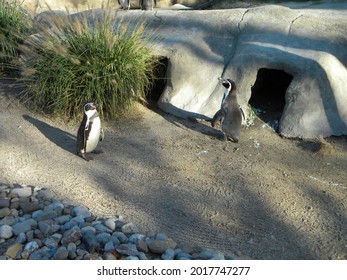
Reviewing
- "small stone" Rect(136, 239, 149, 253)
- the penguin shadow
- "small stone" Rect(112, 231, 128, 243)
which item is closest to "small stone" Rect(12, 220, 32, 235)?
"small stone" Rect(112, 231, 128, 243)

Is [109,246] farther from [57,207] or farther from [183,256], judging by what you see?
[57,207]

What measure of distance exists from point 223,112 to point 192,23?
189 centimetres

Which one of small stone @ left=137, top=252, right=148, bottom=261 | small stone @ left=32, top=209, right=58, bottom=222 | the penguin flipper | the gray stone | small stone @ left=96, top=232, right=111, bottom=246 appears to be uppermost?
the penguin flipper

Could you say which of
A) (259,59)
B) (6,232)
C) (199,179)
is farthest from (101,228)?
(259,59)

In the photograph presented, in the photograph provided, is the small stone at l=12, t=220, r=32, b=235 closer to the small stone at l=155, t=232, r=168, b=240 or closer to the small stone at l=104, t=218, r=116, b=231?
the small stone at l=104, t=218, r=116, b=231

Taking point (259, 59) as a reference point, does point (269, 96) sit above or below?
below

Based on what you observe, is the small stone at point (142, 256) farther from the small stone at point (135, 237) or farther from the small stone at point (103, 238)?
the small stone at point (103, 238)

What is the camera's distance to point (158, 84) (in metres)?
7.08

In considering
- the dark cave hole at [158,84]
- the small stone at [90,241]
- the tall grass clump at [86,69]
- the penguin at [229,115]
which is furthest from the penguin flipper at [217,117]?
the small stone at [90,241]

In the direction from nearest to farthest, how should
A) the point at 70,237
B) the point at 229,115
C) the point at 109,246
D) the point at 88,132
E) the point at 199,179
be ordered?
the point at 109,246
the point at 70,237
the point at 199,179
the point at 88,132
the point at 229,115

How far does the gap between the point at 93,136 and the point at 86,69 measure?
43.7 inches

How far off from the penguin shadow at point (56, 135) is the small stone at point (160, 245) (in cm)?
209

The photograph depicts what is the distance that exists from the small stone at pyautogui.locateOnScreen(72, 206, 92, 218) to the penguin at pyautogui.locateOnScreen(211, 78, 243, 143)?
82.4 inches

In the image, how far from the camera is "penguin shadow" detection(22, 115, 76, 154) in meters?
5.43
